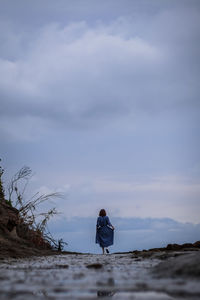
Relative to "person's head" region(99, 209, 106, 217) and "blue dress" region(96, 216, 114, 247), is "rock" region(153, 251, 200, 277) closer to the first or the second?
"person's head" region(99, 209, 106, 217)

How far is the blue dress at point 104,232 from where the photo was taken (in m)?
17.5

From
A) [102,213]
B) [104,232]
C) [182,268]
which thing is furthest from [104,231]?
[182,268]

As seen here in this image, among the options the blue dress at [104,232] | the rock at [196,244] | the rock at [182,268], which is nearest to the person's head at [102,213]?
the blue dress at [104,232]

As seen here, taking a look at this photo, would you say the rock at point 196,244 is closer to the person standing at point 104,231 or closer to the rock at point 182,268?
the person standing at point 104,231

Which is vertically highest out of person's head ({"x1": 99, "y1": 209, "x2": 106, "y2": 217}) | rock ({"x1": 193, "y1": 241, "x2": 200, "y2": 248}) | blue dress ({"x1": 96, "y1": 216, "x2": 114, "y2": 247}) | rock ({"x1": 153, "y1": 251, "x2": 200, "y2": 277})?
person's head ({"x1": 99, "y1": 209, "x2": 106, "y2": 217})

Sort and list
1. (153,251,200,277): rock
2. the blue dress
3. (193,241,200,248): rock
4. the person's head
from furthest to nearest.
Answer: the blue dress
the person's head
(193,241,200,248): rock
(153,251,200,277): rock

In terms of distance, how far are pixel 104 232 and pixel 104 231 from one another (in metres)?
0.05

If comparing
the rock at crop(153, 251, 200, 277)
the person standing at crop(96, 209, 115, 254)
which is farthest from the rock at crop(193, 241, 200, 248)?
the rock at crop(153, 251, 200, 277)

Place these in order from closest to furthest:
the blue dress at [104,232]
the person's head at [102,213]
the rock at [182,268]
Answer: the rock at [182,268]
the person's head at [102,213]
the blue dress at [104,232]

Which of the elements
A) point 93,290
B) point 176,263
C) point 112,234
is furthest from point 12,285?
point 112,234

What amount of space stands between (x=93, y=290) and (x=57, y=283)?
0.64 m

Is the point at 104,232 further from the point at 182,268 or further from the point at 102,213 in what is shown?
the point at 182,268

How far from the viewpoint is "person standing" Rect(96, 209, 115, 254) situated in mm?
17516

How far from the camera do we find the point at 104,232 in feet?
57.7
